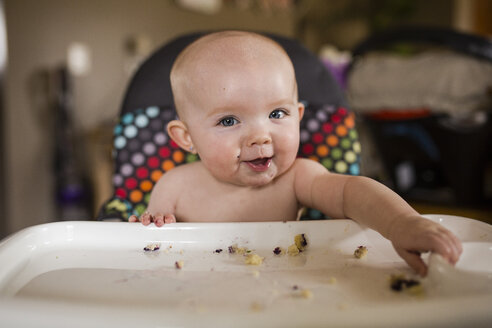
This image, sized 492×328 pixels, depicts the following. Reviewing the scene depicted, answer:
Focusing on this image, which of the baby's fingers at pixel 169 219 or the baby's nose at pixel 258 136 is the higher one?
the baby's nose at pixel 258 136

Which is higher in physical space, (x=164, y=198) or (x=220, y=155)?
(x=220, y=155)

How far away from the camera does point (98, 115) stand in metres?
2.81

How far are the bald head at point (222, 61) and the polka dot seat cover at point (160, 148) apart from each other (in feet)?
0.90

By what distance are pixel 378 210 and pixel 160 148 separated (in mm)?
602

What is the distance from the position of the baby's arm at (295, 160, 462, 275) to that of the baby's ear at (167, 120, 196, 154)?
0.23 metres

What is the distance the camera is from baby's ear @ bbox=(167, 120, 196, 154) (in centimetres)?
84

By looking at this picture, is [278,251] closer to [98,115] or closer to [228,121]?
[228,121]

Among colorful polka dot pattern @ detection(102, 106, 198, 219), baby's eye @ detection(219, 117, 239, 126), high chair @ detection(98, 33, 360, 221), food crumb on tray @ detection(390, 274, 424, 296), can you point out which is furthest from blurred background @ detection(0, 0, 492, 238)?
food crumb on tray @ detection(390, 274, 424, 296)

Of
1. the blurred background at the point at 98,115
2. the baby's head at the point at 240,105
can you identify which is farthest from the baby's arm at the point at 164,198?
the blurred background at the point at 98,115

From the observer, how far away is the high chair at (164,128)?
1.02m

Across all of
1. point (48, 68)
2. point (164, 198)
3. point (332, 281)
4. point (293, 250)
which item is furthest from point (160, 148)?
point (48, 68)

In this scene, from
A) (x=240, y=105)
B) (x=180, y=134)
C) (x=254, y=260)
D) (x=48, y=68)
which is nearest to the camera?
(x=254, y=260)

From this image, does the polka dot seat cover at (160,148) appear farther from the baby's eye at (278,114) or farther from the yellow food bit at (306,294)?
the yellow food bit at (306,294)

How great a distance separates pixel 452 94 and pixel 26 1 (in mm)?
2345
